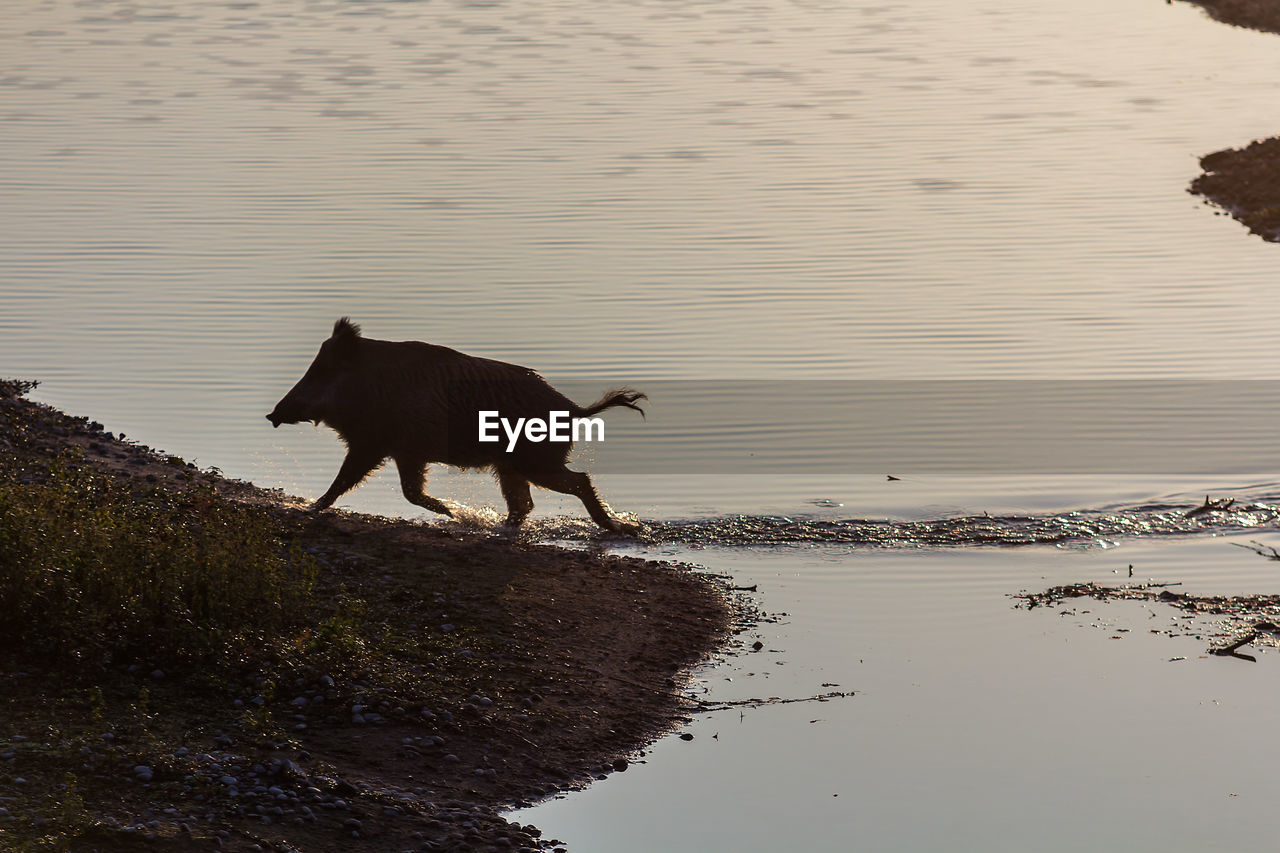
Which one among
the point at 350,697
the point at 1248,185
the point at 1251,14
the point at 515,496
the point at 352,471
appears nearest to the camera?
the point at 350,697

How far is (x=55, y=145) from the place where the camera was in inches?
1118

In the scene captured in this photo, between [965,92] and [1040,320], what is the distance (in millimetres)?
16721

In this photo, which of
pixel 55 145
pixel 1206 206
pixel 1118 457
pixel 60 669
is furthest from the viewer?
pixel 55 145

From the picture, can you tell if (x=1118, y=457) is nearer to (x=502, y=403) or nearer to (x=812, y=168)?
(x=502, y=403)

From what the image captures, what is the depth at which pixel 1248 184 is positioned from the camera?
25.2 metres

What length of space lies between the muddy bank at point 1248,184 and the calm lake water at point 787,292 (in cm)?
53

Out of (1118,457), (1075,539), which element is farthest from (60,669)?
(1118,457)

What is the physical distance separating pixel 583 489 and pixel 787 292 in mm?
7486

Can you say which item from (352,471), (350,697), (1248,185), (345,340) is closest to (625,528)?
(352,471)

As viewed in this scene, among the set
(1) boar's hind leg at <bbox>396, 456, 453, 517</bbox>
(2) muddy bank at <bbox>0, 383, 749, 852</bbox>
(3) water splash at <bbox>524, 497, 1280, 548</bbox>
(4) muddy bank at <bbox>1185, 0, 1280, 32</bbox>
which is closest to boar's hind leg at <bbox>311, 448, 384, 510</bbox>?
(1) boar's hind leg at <bbox>396, 456, 453, 517</bbox>

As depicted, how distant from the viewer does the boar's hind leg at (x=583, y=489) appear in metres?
12.9

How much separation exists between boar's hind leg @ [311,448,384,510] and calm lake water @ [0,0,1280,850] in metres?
0.77

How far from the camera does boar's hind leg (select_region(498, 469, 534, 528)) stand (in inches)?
511

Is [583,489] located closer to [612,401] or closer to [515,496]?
[515,496]
